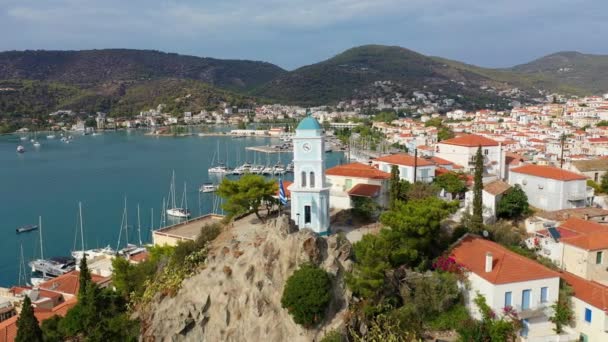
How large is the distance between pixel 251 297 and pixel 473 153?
2326cm

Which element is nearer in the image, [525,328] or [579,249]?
[525,328]

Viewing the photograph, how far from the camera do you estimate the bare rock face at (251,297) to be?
14.6 m

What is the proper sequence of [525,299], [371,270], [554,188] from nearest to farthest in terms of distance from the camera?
[371,270]
[525,299]
[554,188]

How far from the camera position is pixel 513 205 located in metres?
24.5

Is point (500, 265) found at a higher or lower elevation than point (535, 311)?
higher

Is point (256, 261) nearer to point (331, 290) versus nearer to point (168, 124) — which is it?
point (331, 290)

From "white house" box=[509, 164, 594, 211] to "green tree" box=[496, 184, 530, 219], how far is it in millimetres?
1717

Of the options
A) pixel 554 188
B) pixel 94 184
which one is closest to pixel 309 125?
pixel 554 188

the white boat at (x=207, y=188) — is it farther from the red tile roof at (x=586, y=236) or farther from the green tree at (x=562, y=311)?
the green tree at (x=562, y=311)

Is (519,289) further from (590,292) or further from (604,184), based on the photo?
(604,184)

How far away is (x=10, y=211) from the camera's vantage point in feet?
159

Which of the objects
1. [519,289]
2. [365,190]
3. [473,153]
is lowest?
[519,289]

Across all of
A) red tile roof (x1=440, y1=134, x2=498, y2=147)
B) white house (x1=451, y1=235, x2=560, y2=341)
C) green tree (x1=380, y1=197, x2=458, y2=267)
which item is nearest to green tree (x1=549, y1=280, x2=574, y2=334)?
white house (x1=451, y1=235, x2=560, y2=341)

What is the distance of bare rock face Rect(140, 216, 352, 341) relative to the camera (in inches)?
575
